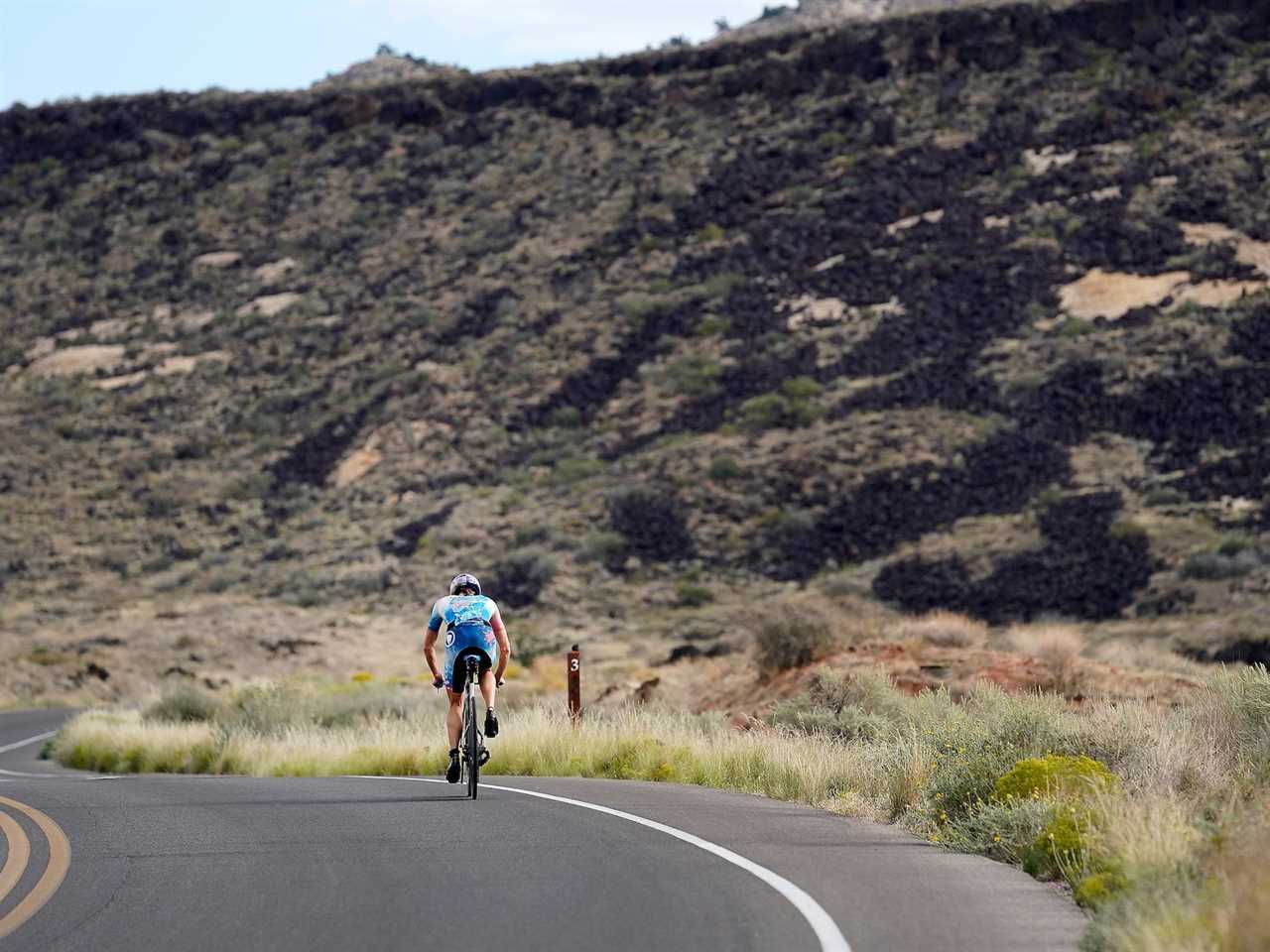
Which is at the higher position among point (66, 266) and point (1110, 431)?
point (66, 266)

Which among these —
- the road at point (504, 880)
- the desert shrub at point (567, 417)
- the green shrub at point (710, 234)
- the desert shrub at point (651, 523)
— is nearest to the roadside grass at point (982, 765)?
the road at point (504, 880)

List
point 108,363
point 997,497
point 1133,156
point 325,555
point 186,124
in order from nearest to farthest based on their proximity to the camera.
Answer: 1. point 997,497
2. point 325,555
3. point 1133,156
4. point 108,363
5. point 186,124

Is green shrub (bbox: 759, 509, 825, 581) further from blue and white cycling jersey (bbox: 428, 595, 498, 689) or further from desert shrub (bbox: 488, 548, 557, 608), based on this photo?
blue and white cycling jersey (bbox: 428, 595, 498, 689)

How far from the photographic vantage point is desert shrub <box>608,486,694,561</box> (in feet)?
156

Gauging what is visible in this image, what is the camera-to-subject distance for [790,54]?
7306 cm

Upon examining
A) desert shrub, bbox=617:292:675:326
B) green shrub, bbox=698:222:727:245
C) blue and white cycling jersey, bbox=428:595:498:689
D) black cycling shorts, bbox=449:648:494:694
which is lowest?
black cycling shorts, bbox=449:648:494:694

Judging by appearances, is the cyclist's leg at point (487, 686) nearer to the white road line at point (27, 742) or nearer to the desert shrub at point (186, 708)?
the desert shrub at point (186, 708)

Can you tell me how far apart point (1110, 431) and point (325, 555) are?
23.8 meters

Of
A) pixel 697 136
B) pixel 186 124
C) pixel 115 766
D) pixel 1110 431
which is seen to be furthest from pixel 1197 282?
pixel 186 124

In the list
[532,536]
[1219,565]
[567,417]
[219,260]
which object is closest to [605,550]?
[532,536]

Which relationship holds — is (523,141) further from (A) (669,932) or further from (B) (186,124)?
(A) (669,932)

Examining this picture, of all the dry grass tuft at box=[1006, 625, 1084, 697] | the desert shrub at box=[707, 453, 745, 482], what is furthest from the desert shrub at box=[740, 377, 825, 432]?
the dry grass tuft at box=[1006, 625, 1084, 697]

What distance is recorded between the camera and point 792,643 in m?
25.5

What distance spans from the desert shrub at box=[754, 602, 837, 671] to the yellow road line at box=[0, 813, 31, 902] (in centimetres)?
1435
